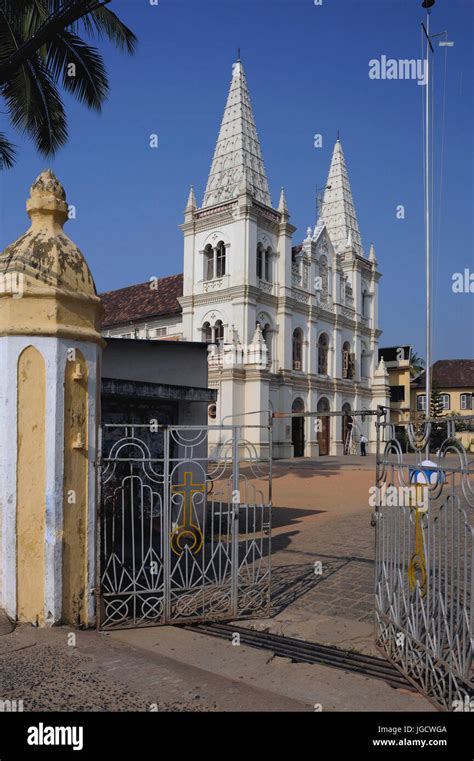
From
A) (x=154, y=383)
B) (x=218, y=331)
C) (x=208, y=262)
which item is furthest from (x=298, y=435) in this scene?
(x=154, y=383)

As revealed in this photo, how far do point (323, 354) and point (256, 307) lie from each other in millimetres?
8239

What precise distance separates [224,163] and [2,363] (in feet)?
101

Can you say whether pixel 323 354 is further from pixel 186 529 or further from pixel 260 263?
pixel 186 529

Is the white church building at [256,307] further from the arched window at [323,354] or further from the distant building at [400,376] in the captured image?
the distant building at [400,376]

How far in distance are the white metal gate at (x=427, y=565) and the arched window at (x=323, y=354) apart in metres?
33.1

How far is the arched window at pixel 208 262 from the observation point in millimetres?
33312

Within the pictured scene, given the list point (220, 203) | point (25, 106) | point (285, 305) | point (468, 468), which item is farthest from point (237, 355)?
point (468, 468)

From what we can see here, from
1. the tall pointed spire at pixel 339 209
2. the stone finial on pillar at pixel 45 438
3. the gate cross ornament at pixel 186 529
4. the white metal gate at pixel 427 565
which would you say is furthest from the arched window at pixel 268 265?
the white metal gate at pixel 427 565

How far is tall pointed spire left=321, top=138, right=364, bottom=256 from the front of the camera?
42375 millimetres

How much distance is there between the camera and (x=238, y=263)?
31469 millimetres

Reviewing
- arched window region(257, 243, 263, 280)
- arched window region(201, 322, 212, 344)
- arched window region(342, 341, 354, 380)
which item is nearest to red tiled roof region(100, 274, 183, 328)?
arched window region(201, 322, 212, 344)

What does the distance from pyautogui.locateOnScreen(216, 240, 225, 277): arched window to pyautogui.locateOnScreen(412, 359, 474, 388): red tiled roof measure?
27.8 m

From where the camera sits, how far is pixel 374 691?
420cm

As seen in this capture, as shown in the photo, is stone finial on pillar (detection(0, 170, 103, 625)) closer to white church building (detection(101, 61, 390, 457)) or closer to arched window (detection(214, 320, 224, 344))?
white church building (detection(101, 61, 390, 457))
